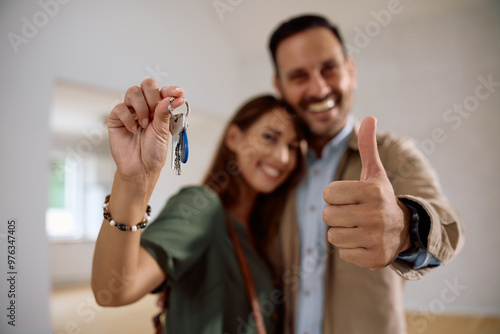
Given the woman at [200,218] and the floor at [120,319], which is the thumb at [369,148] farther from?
the floor at [120,319]

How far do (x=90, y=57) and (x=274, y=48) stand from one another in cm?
45

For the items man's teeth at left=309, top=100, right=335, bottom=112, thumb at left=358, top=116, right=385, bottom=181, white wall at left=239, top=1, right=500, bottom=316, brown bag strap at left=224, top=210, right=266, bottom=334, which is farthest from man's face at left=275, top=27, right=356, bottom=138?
white wall at left=239, top=1, right=500, bottom=316

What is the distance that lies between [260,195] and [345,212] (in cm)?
47

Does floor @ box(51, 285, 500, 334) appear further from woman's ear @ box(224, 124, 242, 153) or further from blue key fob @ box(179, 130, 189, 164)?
blue key fob @ box(179, 130, 189, 164)

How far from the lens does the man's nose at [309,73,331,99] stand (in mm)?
669

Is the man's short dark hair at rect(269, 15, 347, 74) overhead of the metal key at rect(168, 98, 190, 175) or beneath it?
overhead

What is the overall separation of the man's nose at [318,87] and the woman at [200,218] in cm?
7

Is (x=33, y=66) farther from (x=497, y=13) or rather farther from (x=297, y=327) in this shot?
(x=497, y=13)

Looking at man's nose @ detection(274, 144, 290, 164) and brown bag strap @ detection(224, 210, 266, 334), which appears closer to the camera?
brown bag strap @ detection(224, 210, 266, 334)

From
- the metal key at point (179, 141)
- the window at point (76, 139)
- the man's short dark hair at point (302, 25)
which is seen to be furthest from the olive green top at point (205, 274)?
the window at point (76, 139)

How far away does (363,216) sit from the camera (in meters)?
0.27

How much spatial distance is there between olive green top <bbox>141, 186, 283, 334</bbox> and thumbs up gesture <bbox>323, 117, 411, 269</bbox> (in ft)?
0.86

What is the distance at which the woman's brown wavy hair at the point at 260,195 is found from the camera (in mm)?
674

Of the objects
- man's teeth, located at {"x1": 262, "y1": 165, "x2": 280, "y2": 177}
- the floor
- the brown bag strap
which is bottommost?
the floor
